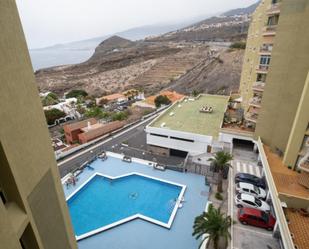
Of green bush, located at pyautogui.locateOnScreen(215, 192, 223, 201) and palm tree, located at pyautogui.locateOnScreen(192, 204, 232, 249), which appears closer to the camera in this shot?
palm tree, located at pyautogui.locateOnScreen(192, 204, 232, 249)

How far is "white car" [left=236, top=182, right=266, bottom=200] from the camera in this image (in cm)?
1967

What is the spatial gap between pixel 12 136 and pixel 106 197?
64.9 ft

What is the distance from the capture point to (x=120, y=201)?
22.4 metres

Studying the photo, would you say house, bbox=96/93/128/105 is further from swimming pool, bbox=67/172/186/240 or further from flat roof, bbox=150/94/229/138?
swimming pool, bbox=67/172/186/240

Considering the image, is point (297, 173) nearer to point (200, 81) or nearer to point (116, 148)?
point (116, 148)

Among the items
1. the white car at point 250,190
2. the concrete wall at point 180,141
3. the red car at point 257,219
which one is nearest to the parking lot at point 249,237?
the red car at point 257,219

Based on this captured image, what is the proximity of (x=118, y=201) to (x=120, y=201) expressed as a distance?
231 mm

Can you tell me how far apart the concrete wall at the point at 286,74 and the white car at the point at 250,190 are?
4.23 meters

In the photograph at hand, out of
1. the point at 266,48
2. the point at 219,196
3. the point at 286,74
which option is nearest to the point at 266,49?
the point at 266,48

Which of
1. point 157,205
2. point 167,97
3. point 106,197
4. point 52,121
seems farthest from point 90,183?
point 167,97

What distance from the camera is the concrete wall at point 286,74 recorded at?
58.1 feet

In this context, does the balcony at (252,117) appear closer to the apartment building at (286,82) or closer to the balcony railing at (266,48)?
the apartment building at (286,82)

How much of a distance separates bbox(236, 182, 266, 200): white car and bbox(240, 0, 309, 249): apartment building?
2.33m

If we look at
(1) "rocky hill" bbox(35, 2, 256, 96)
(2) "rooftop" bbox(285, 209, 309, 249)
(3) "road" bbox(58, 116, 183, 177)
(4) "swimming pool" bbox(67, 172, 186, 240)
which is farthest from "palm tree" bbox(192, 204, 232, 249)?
(1) "rocky hill" bbox(35, 2, 256, 96)
